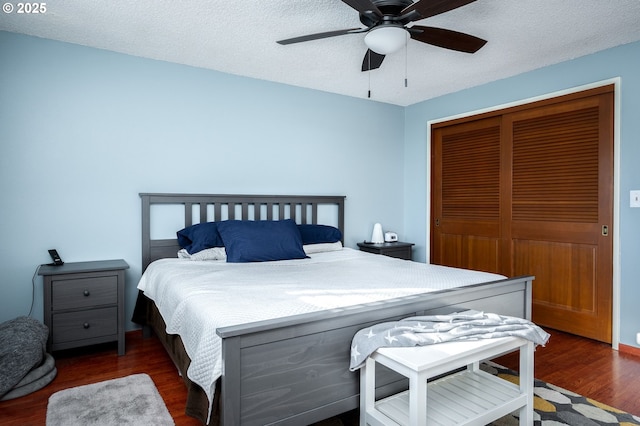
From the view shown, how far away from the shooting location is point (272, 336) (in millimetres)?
1554

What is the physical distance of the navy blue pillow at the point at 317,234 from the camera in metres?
3.68

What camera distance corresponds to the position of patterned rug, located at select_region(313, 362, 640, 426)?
194 cm

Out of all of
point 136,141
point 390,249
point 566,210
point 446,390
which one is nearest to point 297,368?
point 446,390

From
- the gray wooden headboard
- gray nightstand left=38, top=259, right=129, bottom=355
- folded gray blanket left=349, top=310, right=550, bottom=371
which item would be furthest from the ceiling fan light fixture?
gray nightstand left=38, top=259, right=129, bottom=355

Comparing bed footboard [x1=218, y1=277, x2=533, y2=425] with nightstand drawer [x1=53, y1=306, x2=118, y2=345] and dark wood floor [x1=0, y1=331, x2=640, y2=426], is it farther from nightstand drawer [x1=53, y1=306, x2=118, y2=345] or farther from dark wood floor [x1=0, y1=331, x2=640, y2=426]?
nightstand drawer [x1=53, y1=306, x2=118, y2=345]

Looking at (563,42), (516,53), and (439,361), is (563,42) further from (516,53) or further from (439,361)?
(439,361)

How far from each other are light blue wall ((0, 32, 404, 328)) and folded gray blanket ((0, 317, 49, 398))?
21.0 inches

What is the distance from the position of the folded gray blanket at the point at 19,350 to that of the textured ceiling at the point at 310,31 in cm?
203

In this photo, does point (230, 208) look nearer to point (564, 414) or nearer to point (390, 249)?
point (390, 249)

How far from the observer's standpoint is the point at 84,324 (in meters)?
2.74

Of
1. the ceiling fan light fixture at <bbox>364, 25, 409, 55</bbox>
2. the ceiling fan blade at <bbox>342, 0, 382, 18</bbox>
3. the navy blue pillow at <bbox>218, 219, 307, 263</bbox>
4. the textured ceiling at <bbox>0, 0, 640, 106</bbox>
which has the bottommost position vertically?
the navy blue pillow at <bbox>218, 219, 307, 263</bbox>

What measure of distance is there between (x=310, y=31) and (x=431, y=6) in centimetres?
110

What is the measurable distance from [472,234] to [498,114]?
1261mm

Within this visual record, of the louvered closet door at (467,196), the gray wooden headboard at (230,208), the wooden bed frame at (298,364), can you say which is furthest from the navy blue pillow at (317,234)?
the wooden bed frame at (298,364)
